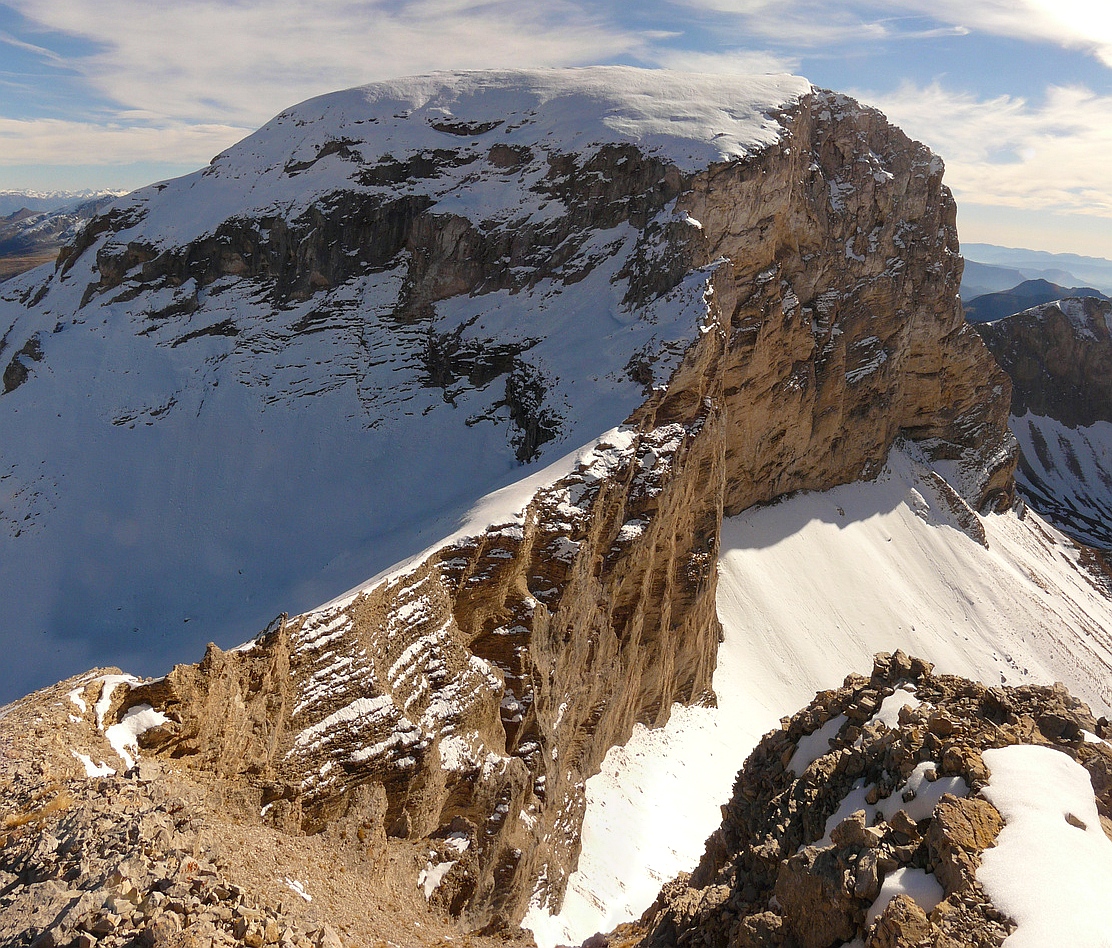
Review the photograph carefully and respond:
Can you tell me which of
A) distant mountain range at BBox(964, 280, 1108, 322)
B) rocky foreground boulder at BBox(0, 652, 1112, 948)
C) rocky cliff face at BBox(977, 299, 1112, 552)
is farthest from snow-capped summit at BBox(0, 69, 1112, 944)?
distant mountain range at BBox(964, 280, 1108, 322)

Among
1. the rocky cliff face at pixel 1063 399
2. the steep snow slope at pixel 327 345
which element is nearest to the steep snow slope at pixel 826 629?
the steep snow slope at pixel 327 345

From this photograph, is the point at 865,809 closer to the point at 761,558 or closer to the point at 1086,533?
the point at 761,558

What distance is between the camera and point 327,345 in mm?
36000

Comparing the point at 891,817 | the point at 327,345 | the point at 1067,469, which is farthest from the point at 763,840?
the point at 1067,469

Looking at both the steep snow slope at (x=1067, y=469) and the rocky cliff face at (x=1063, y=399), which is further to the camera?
the rocky cliff face at (x=1063, y=399)

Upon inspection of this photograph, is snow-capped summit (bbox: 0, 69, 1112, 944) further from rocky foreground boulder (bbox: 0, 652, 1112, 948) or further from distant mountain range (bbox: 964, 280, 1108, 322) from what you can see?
distant mountain range (bbox: 964, 280, 1108, 322)

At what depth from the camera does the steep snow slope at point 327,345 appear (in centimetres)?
2728

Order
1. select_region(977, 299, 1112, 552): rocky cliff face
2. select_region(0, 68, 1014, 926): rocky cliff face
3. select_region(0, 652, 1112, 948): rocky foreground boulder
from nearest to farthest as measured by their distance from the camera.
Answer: select_region(0, 652, 1112, 948): rocky foreground boulder
select_region(0, 68, 1014, 926): rocky cliff face
select_region(977, 299, 1112, 552): rocky cliff face

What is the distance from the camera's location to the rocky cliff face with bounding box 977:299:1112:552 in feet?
298

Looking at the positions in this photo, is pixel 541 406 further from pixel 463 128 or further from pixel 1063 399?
pixel 1063 399

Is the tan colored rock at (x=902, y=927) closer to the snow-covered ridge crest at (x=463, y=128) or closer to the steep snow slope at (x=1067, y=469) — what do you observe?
the snow-covered ridge crest at (x=463, y=128)

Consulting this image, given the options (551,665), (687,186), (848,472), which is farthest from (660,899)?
(848,472)

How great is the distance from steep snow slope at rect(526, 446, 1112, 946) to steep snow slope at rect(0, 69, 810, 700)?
13403mm

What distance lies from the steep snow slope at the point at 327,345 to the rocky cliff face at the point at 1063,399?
71106mm
